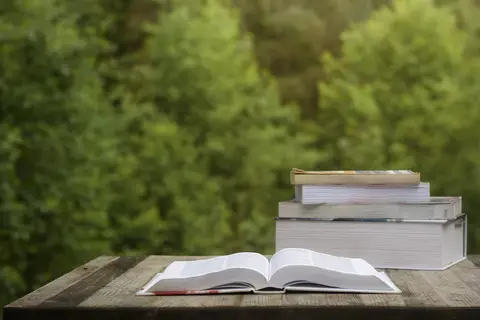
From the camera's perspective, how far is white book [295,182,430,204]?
4.50 feet

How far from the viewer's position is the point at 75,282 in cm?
120

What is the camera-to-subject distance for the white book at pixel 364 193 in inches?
53.9

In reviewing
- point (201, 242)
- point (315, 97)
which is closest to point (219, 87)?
point (315, 97)

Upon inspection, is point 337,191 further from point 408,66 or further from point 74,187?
point 408,66

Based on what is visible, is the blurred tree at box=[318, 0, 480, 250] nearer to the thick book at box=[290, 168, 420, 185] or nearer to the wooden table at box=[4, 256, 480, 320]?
the thick book at box=[290, 168, 420, 185]

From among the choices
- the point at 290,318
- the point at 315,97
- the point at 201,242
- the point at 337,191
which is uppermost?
the point at 315,97

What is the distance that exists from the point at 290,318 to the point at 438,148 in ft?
8.13

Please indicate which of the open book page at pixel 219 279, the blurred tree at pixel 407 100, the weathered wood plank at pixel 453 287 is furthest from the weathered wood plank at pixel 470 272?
the blurred tree at pixel 407 100

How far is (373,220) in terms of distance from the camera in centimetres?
135

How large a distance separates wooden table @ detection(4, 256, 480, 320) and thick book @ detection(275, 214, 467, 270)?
0.19 m

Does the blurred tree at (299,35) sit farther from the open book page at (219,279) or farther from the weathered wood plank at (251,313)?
the weathered wood plank at (251,313)

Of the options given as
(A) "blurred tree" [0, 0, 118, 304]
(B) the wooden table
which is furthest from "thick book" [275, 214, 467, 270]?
(A) "blurred tree" [0, 0, 118, 304]

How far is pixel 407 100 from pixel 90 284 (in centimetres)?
243

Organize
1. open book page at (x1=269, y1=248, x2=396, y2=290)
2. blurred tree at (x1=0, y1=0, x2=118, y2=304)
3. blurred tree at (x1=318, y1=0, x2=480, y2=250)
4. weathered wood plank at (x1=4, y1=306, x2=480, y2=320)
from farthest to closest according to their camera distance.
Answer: blurred tree at (x1=318, y1=0, x2=480, y2=250), blurred tree at (x1=0, y1=0, x2=118, y2=304), open book page at (x1=269, y1=248, x2=396, y2=290), weathered wood plank at (x1=4, y1=306, x2=480, y2=320)
